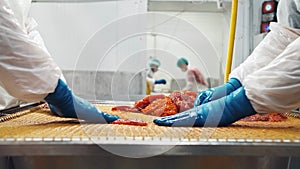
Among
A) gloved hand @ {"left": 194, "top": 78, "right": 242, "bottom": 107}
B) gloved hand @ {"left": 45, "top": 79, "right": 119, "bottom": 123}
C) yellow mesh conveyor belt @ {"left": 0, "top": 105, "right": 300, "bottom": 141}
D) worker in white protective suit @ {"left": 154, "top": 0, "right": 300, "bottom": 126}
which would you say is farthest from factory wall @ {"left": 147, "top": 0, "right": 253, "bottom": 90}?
gloved hand @ {"left": 45, "top": 79, "right": 119, "bottom": 123}

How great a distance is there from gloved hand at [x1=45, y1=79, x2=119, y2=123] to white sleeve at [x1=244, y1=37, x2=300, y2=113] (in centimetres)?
52

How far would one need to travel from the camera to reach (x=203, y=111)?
107 cm

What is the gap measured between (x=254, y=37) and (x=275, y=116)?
123 centimetres

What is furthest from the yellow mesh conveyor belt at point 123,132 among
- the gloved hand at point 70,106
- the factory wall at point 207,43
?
the factory wall at point 207,43

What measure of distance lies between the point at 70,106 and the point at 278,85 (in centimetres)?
71

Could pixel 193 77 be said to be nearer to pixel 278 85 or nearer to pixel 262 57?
pixel 262 57

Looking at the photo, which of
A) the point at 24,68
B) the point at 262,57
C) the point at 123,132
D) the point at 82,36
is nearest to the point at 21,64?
the point at 24,68

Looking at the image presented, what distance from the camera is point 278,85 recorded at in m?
0.98

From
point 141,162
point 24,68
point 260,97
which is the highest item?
point 24,68

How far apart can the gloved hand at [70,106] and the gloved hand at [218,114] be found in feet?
0.75

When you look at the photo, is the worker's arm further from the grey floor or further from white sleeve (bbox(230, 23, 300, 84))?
the grey floor

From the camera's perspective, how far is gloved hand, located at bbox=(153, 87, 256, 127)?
1.05 meters

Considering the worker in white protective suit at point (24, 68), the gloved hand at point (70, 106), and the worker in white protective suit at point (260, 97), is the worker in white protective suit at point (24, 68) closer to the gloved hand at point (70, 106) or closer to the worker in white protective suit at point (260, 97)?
the gloved hand at point (70, 106)

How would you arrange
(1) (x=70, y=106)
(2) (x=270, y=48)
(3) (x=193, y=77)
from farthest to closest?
(3) (x=193, y=77), (2) (x=270, y=48), (1) (x=70, y=106)
